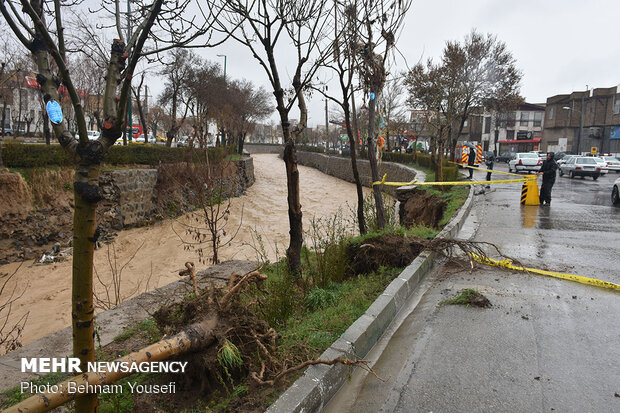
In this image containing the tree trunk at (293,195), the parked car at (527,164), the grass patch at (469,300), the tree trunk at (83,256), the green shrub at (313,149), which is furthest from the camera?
the green shrub at (313,149)

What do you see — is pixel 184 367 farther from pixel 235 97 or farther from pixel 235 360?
pixel 235 97

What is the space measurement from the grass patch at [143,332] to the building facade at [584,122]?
49324 mm

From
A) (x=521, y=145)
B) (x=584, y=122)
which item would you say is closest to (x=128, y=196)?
(x=584, y=122)

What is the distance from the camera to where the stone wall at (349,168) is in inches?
995

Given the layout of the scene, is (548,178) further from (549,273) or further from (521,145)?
(521,145)

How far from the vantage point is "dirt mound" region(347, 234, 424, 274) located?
19.9 ft

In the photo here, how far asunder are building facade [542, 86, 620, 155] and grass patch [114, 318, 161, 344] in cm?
4932

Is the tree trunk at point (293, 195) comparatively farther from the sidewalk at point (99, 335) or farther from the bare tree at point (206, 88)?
the bare tree at point (206, 88)

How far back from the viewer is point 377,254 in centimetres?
611

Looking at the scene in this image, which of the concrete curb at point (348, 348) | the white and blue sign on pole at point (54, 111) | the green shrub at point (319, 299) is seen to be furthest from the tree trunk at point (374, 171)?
the white and blue sign on pole at point (54, 111)

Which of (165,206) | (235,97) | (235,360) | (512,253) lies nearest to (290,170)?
(235,360)

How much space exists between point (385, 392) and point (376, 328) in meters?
0.87

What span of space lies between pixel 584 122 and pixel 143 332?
5833cm

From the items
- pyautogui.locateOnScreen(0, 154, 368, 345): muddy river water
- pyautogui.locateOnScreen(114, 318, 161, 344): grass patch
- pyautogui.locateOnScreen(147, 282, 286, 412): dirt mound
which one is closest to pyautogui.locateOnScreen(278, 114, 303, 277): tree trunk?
pyautogui.locateOnScreen(0, 154, 368, 345): muddy river water
